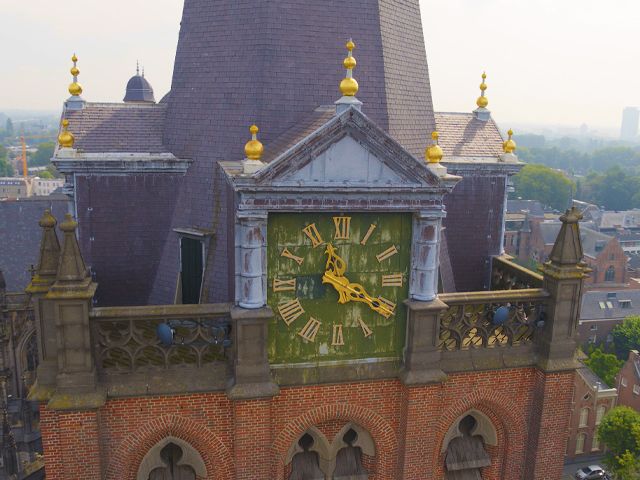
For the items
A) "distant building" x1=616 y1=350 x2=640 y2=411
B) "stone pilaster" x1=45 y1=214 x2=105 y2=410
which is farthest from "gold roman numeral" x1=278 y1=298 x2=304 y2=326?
"distant building" x1=616 y1=350 x2=640 y2=411

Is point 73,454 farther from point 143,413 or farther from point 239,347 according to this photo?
point 239,347

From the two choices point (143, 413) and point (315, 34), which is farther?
point (315, 34)

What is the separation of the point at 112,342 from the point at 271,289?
3750 mm

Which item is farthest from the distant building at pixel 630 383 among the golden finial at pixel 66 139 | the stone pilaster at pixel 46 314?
the stone pilaster at pixel 46 314

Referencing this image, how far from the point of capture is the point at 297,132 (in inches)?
587

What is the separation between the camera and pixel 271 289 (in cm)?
1327

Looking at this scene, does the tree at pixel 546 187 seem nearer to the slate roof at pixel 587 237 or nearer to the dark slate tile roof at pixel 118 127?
the slate roof at pixel 587 237

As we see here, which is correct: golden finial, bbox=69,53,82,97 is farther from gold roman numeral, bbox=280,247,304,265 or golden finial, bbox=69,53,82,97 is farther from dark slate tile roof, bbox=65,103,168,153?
gold roman numeral, bbox=280,247,304,265

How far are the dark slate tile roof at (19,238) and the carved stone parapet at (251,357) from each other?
1294 inches

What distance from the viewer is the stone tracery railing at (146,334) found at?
12.9 m

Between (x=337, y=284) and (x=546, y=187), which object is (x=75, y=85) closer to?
(x=337, y=284)

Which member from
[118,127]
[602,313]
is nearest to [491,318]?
[118,127]

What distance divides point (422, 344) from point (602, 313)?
76.0 metres

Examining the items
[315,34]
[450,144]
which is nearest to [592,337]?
[450,144]
